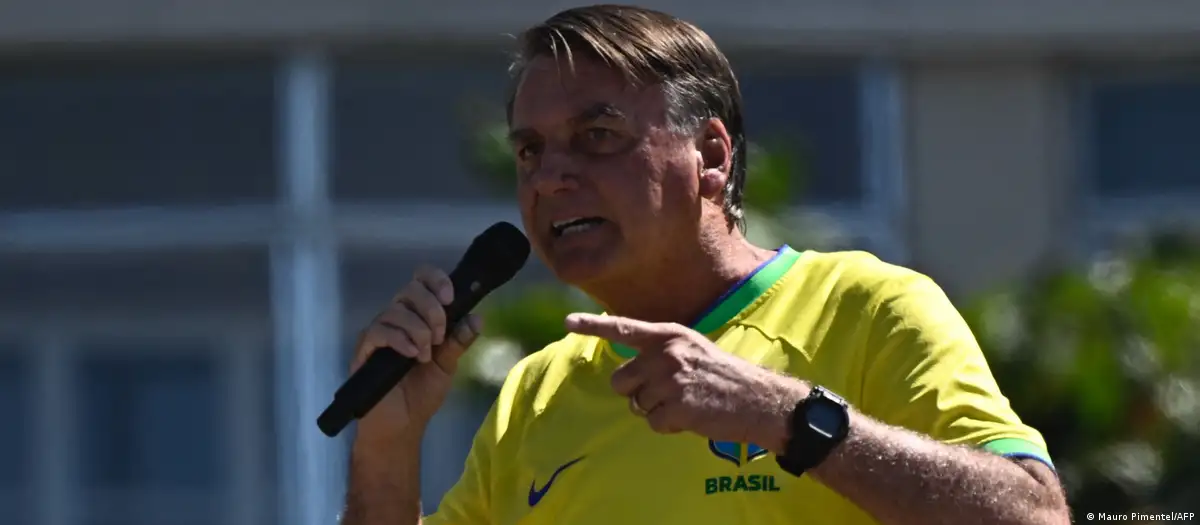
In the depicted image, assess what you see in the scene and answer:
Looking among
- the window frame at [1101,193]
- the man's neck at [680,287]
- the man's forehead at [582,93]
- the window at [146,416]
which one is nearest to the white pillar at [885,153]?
the window frame at [1101,193]

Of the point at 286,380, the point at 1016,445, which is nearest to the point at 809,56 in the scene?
the point at 286,380

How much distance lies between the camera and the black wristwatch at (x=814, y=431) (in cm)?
242

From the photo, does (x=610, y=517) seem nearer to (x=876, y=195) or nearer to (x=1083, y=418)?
(x=1083, y=418)

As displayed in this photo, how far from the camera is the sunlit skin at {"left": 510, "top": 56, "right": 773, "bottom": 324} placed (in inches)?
111

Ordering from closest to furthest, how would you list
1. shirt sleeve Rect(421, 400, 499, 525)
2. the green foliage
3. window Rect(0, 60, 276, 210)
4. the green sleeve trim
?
1. the green sleeve trim
2. shirt sleeve Rect(421, 400, 499, 525)
3. the green foliage
4. window Rect(0, 60, 276, 210)

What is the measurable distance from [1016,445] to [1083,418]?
3519 millimetres

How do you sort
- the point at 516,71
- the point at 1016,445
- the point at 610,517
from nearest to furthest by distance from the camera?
the point at 1016,445, the point at 610,517, the point at 516,71

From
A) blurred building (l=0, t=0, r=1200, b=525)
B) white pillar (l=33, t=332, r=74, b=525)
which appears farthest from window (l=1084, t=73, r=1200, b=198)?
white pillar (l=33, t=332, r=74, b=525)

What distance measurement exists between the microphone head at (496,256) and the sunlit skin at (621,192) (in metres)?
0.04

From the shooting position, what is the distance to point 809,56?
28.4ft

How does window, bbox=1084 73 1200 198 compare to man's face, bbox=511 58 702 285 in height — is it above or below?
above

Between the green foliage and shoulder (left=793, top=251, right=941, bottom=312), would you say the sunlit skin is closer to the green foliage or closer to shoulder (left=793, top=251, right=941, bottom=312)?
shoulder (left=793, top=251, right=941, bottom=312)

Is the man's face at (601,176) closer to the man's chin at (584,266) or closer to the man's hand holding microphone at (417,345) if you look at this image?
the man's chin at (584,266)

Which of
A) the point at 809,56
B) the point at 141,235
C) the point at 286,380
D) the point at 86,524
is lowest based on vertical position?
the point at 86,524
